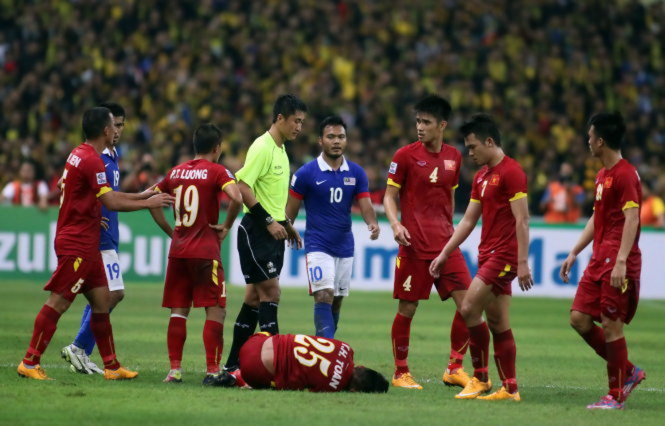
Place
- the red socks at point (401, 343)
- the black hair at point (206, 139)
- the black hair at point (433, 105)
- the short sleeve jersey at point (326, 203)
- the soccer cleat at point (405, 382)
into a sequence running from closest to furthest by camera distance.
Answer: the black hair at point (206, 139), the soccer cleat at point (405, 382), the red socks at point (401, 343), the black hair at point (433, 105), the short sleeve jersey at point (326, 203)

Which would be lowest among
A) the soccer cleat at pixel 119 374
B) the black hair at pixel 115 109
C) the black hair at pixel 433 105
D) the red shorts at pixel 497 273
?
the soccer cleat at pixel 119 374

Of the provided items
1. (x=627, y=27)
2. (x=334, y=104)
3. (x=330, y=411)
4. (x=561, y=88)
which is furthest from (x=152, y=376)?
(x=627, y=27)


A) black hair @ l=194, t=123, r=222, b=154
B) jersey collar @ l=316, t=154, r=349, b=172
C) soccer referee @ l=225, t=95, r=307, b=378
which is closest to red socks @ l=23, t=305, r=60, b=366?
soccer referee @ l=225, t=95, r=307, b=378

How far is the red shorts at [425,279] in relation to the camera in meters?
10.3

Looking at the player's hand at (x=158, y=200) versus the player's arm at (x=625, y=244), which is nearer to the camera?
the player's arm at (x=625, y=244)

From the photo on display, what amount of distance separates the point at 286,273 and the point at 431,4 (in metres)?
11.5

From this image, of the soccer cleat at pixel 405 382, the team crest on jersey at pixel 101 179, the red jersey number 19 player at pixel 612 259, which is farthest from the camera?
the soccer cleat at pixel 405 382

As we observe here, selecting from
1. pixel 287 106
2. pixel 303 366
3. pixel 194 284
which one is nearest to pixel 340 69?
pixel 287 106

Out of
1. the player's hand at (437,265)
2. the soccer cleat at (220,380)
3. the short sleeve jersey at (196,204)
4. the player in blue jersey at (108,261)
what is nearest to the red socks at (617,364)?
the player's hand at (437,265)

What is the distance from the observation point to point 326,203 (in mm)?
10867

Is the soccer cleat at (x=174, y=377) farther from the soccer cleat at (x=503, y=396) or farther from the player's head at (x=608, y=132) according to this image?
the player's head at (x=608, y=132)

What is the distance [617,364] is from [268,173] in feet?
11.2

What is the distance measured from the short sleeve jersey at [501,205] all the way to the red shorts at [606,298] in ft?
1.94

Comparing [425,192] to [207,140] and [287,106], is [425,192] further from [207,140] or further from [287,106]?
[207,140]
